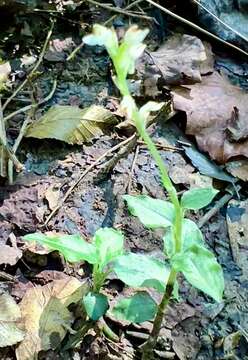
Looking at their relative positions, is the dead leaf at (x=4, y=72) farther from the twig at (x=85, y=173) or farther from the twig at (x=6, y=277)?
the twig at (x=6, y=277)

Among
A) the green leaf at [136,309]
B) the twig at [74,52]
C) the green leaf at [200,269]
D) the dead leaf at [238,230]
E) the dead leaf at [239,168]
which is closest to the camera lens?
the green leaf at [200,269]

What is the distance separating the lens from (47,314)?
49.6 inches

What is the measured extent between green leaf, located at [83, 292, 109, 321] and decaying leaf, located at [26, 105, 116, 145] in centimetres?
52

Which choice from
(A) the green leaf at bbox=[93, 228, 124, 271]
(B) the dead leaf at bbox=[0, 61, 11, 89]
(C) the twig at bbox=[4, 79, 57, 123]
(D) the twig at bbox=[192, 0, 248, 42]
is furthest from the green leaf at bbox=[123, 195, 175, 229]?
(D) the twig at bbox=[192, 0, 248, 42]

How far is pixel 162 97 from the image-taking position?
175 centimetres

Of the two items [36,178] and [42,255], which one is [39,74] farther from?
[42,255]

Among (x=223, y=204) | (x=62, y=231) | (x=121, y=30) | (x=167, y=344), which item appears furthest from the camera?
(x=121, y=30)

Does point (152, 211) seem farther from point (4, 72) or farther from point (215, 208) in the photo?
point (4, 72)

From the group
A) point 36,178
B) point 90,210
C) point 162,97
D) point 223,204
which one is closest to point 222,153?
point 223,204

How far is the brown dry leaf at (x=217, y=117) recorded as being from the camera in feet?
5.34

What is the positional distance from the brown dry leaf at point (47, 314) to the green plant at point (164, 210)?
0.18 metres

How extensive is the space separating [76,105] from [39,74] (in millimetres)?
172

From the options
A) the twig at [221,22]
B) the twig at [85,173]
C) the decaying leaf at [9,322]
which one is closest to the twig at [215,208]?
the twig at [85,173]

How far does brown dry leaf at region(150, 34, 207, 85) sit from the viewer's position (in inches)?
69.6
